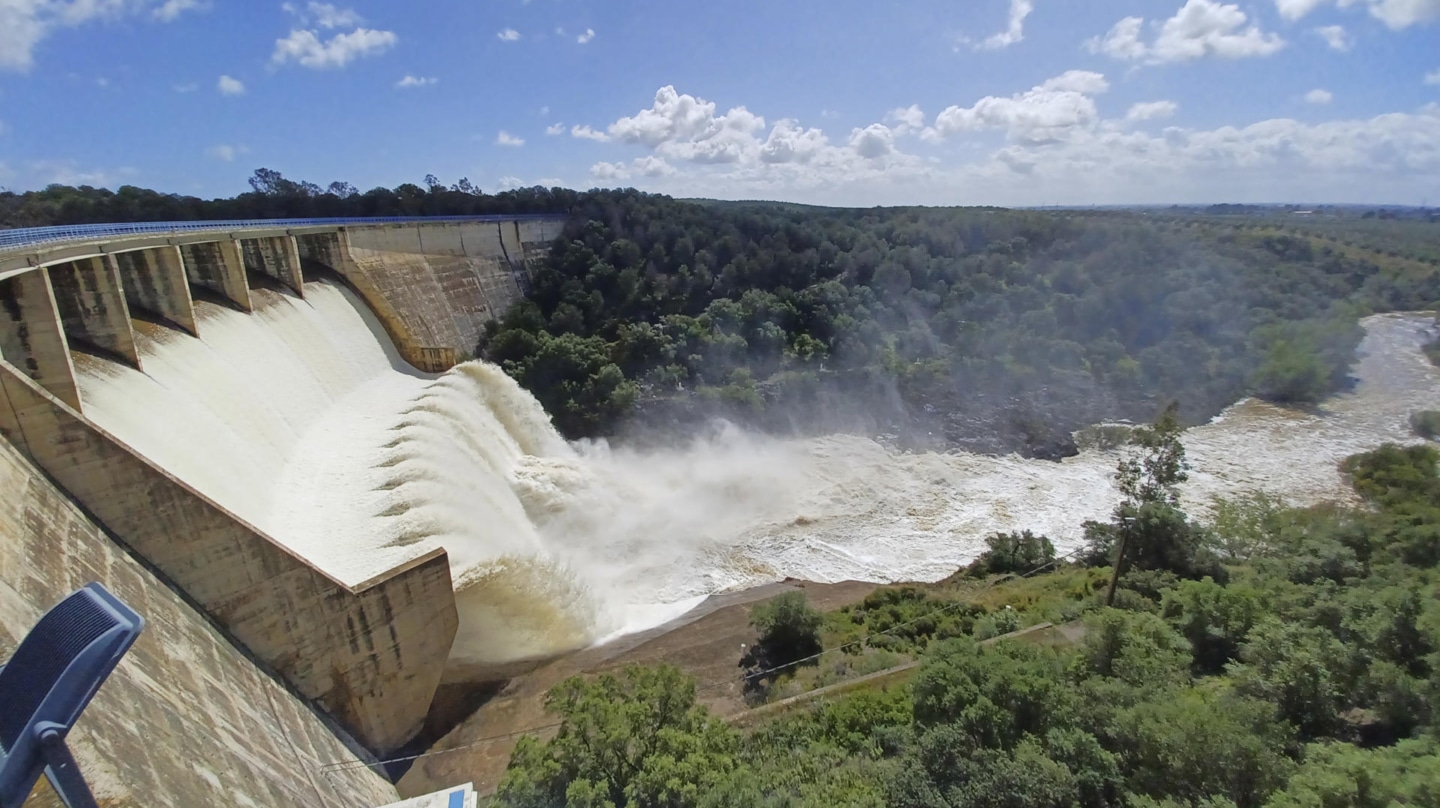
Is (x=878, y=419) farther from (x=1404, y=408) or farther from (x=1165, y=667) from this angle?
(x=1404, y=408)

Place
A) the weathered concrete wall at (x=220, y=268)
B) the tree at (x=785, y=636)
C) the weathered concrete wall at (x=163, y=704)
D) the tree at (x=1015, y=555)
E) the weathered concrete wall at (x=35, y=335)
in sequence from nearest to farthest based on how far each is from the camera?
the weathered concrete wall at (x=163, y=704), the weathered concrete wall at (x=35, y=335), the tree at (x=785, y=636), the weathered concrete wall at (x=220, y=268), the tree at (x=1015, y=555)

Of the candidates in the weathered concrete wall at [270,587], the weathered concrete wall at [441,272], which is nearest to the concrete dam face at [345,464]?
the weathered concrete wall at [270,587]

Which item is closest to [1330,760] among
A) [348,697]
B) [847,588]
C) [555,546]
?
[847,588]

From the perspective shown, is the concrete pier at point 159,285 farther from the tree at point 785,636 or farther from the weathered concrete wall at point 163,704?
the tree at point 785,636

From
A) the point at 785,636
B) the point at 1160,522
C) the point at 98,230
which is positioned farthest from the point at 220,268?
the point at 1160,522

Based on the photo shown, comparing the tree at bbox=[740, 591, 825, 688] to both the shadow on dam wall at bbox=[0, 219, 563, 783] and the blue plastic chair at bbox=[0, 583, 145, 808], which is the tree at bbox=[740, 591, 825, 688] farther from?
the blue plastic chair at bbox=[0, 583, 145, 808]

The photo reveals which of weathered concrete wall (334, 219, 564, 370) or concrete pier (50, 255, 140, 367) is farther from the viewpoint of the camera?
weathered concrete wall (334, 219, 564, 370)

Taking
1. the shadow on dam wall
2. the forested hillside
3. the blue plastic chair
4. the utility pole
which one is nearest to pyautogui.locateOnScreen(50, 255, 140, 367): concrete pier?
the shadow on dam wall
